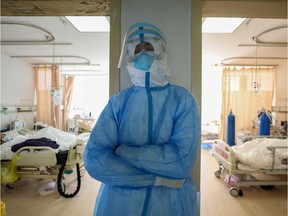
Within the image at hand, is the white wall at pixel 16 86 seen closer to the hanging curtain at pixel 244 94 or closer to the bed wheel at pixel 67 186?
the bed wheel at pixel 67 186

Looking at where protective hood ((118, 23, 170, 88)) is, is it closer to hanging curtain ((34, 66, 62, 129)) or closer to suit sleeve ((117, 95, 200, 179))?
suit sleeve ((117, 95, 200, 179))

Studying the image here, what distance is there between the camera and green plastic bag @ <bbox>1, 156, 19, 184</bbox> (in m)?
2.29

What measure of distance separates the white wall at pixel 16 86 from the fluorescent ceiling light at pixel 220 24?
A: 3.85 metres

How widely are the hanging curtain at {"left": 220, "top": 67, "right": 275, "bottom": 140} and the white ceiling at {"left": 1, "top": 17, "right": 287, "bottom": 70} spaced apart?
440 millimetres

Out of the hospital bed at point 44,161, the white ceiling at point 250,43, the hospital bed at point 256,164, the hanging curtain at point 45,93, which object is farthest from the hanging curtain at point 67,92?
the hospital bed at point 256,164

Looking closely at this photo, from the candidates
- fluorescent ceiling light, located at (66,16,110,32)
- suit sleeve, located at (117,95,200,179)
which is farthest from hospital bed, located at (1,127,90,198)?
suit sleeve, located at (117,95,200,179)

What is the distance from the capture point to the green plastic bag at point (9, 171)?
229cm

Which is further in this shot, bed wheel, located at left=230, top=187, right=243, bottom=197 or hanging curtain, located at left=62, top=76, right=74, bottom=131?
hanging curtain, located at left=62, top=76, right=74, bottom=131

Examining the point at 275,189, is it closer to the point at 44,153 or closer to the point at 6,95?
the point at 44,153

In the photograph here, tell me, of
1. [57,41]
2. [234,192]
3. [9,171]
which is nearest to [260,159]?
[234,192]

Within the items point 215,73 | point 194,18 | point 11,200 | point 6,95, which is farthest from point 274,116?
point 6,95

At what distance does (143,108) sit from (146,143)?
17cm

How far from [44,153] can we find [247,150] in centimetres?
276

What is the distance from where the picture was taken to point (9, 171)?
234 cm
